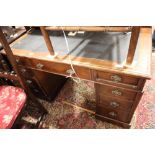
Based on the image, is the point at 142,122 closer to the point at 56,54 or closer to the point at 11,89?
the point at 56,54

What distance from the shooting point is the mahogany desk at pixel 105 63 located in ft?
3.03

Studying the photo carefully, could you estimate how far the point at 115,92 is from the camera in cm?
110

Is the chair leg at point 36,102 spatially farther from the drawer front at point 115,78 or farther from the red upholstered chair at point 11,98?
the drawer front at point 115,78

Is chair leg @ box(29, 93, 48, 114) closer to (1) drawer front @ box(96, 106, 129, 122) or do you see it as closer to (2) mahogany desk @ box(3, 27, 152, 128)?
(2) mahogany desk @ box(3, 27, 152, 128)

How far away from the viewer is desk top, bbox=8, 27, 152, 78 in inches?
35.7

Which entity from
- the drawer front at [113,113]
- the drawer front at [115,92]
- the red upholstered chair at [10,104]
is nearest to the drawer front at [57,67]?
the drawer front at [115,92]

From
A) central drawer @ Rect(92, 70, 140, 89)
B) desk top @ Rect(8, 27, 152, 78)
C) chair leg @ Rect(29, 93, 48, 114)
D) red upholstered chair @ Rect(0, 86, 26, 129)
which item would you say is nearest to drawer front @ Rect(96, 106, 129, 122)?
central drawer @ Rect(92, 70, 140, 89)

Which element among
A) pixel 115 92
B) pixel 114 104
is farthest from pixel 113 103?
pixel 115 92

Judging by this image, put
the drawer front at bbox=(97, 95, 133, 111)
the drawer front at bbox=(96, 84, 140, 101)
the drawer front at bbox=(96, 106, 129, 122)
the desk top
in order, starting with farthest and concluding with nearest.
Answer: the drawer front at bbox=(96, 106, 129, 122), the drawer front at bbox=(97, 95, 133, 111), the drawer front at bbox=(96, 84, 140, 101), the desk top

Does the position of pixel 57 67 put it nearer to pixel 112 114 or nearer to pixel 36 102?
pixel 36 102

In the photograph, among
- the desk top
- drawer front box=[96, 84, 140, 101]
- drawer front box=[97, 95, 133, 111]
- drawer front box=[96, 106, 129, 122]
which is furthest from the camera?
drawer front box=[96, 106, 129, 122]

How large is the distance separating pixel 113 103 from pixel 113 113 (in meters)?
0.16
